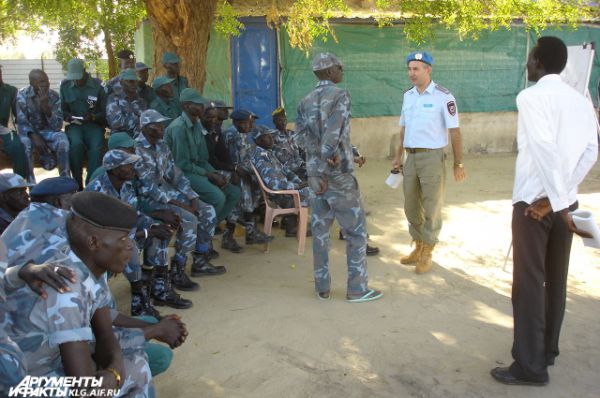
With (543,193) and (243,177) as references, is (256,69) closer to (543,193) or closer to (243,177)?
(243,177)

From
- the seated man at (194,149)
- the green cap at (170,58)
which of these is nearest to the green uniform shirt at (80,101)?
the green cap at (170,58)

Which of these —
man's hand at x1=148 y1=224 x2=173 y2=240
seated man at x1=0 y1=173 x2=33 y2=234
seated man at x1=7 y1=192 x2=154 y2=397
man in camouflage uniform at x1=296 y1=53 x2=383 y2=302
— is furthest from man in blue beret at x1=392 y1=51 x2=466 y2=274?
seated man at x1=7 y1=192 x2=154 y2=397

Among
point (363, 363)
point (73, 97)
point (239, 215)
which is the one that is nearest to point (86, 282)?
point (363, 363)

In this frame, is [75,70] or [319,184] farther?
[75,70]

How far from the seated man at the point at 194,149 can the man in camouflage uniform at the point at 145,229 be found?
93cm

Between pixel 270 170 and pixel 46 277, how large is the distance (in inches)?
163

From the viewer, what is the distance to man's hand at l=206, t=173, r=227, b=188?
5.84 metres

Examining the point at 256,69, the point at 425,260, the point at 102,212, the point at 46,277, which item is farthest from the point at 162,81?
the point at 256,69

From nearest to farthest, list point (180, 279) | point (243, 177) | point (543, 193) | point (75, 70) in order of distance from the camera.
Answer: point (543, 193), point (180, 279), point (243, 177), point (75, 70)

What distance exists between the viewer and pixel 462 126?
12219 mm

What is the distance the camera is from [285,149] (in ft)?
22.7

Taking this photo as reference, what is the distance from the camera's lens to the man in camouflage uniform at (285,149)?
22.6ft

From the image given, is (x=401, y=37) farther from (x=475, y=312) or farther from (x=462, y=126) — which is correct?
(x=475, y=312)

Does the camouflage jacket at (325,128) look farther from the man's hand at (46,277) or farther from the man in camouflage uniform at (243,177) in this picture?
the man's hand at (46,277)
